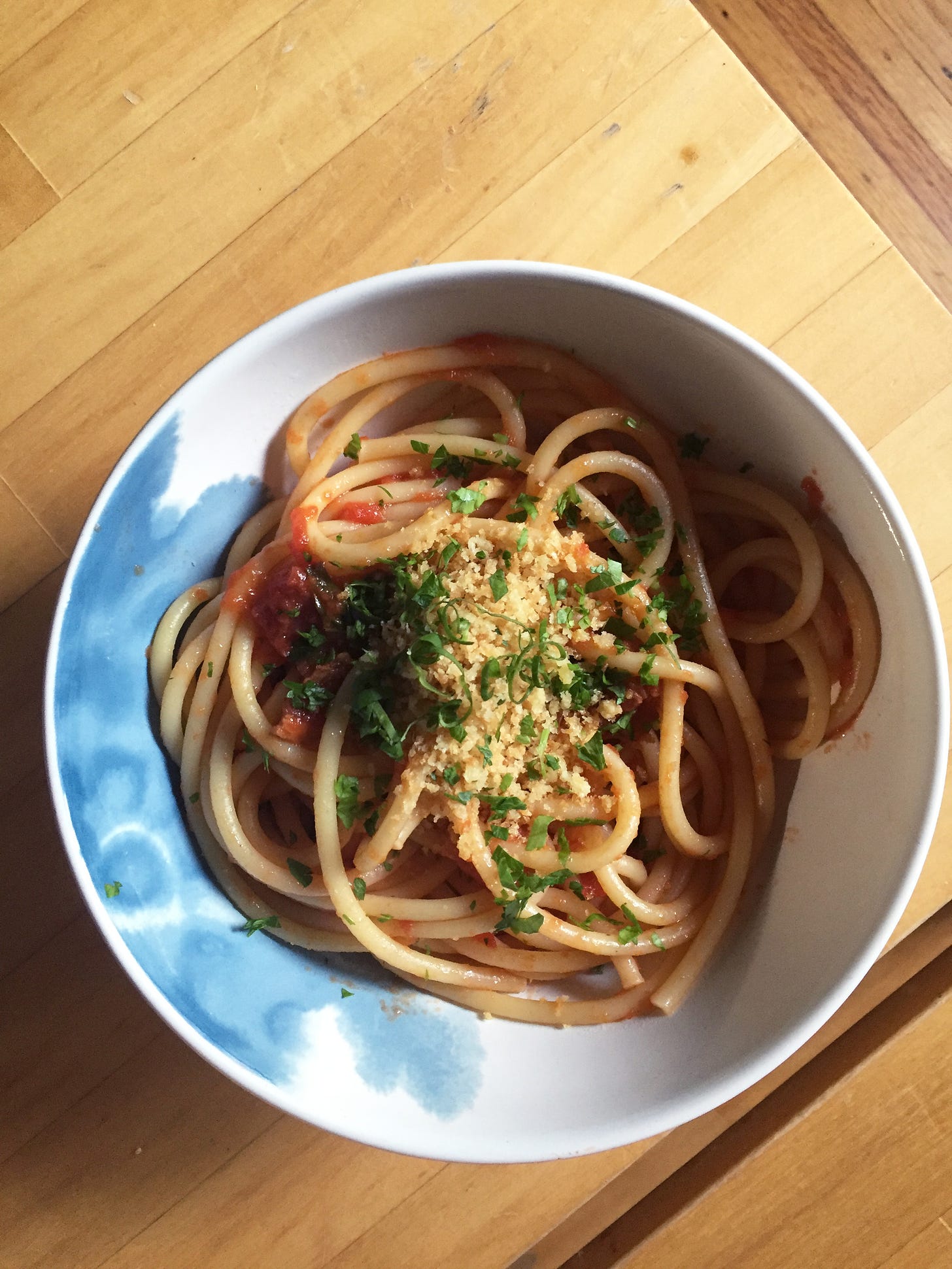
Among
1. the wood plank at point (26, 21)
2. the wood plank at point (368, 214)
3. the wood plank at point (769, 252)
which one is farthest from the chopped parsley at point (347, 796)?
the wood plank at point (26, 21)

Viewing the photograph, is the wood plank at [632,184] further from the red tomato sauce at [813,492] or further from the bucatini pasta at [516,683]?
the red tomato sauce at [813,492]

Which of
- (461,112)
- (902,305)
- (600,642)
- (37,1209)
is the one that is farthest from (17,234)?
(37,1209)

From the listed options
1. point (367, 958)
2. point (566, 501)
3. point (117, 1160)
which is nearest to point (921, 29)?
point (566, 501)

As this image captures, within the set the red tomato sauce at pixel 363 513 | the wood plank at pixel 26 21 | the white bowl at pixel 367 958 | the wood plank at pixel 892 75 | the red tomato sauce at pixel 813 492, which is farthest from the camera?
the wood plank at pixel 892 75

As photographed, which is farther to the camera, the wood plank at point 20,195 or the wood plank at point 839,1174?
the wood plank at point 839,1174

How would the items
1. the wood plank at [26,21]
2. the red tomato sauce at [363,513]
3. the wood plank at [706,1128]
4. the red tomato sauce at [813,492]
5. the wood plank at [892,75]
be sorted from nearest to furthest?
the red tomato sauce at [813,492], the red tomato sauce at [363,513], the wood plank at [26,21], the wood plank at [706,1128], the wood plank at [892,75]

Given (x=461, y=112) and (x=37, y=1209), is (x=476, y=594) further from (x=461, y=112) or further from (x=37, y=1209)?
(x=37, y=1209)

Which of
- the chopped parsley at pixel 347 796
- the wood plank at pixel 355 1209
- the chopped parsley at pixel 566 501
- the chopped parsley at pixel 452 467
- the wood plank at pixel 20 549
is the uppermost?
the wood plank at pixel 20 549
